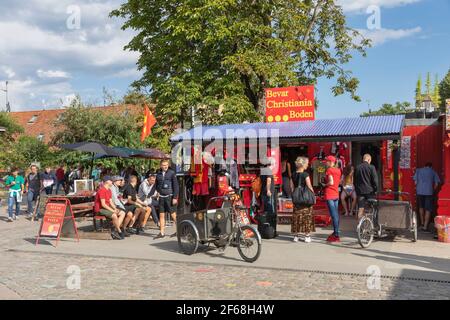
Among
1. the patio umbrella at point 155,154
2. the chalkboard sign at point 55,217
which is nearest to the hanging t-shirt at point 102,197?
the chalkboard sign at point 55,217

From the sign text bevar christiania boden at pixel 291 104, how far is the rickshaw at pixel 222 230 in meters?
5.49

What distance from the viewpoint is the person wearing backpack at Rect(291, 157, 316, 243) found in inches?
391

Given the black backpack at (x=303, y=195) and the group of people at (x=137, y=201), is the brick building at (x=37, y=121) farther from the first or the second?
the black backpack at (x=303, y=195)

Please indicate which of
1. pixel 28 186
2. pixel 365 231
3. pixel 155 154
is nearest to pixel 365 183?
pixel 365 231

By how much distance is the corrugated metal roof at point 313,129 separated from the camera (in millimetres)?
11281

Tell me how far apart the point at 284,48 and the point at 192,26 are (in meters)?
4.22

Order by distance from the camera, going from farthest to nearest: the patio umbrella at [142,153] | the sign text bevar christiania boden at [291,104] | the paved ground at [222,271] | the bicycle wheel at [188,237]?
the patio umbrella at [142,153], the sign text bevar christiania boden at [291,104], the bicycle wheel at [188,237], the paved ground at [222,271]

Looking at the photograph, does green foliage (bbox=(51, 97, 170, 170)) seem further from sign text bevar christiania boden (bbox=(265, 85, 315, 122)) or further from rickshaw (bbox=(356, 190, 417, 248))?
rickshaw (bbox=(356, 190, 417, 248))

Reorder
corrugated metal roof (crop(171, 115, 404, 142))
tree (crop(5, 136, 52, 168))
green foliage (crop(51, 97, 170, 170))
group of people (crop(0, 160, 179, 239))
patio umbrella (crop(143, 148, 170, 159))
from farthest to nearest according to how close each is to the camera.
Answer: tree (crop(5, 136, 52, 168)), green foliage (crop(51, 97, 170, 170)), patio umbrella (crop(143, 148, 170, 159)), corrugated metal roof (crop(171, 115, 404, 142)), group of people (crop(0, 160, 179, 239))

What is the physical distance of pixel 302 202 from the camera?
997cm

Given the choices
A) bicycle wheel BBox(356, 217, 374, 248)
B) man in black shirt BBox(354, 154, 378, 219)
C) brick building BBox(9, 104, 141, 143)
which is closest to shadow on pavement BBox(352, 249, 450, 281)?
bicycle wheel BBox(356, 217, 374, 248)

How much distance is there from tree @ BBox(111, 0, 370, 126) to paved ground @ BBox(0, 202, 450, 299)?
10146 millimetres

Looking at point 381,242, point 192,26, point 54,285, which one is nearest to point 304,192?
point 381,242

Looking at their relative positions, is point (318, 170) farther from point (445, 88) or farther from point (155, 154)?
point (445, 88)
